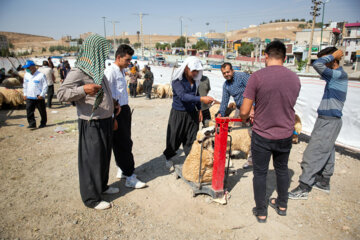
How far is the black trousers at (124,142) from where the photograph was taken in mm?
3172

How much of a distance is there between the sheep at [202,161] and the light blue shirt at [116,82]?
118 centimetres

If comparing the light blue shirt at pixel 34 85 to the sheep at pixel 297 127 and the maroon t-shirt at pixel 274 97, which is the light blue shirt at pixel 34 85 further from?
the sheep at pixel 297 127

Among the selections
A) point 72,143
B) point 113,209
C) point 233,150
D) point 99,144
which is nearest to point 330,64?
point 233,150

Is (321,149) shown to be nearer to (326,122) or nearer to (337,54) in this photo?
(326,122)

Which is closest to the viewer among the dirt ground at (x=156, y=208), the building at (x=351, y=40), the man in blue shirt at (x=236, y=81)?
the dirt ground at (x=156, y=208)

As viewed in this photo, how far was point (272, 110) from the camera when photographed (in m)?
2.26

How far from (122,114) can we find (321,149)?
9.15 ft

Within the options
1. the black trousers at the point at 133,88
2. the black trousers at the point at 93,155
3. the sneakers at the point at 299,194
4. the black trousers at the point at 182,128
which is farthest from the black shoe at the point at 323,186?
the black trousers at the point at 133,88

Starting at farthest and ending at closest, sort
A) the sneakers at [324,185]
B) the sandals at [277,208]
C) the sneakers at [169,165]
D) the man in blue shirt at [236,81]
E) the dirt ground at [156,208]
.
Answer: the sneakers at [169,165], the man in blue shirt at [236,81], the sneakers at [324,185], the sandals at [277,208], the dirt ground at [156,208]

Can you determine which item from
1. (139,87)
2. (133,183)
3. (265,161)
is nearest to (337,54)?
(265,161)

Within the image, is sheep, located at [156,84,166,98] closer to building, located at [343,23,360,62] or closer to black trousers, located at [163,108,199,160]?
black trousers, located at [163,108,199,160]

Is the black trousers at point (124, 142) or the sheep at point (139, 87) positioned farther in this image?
the sheep at point (139, 87)

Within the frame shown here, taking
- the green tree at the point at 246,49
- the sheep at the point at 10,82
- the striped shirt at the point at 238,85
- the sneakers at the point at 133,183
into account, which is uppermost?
the green tree at the point at 246,49

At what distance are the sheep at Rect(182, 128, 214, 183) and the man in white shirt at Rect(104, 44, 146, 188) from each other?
727 mm
